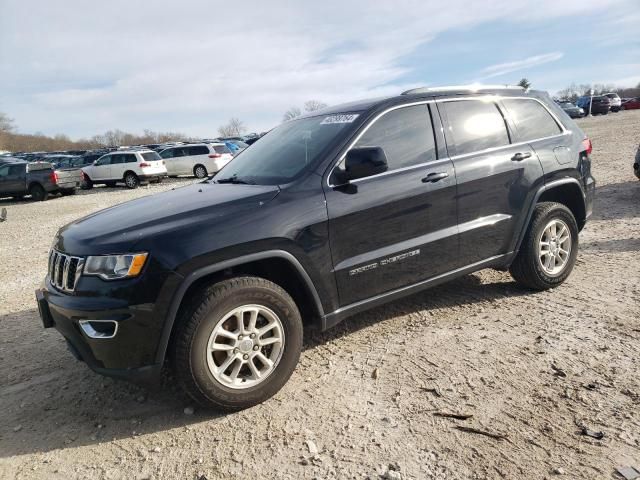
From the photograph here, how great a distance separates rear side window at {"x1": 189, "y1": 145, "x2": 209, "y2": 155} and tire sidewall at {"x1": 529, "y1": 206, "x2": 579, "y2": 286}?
19.4 metres

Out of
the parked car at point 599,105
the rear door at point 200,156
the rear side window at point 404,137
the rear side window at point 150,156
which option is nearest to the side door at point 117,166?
the rear side window at point 150,156

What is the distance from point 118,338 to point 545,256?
12.1 ft

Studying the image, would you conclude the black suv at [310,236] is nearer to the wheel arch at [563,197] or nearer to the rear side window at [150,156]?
the wheel arch at [563,197]

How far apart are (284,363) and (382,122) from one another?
1894mm

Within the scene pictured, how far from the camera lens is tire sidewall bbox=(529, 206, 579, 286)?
4.05 metres

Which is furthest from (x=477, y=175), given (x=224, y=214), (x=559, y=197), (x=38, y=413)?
(x=38, y=413)

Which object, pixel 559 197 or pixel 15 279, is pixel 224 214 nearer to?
pixel 559 197

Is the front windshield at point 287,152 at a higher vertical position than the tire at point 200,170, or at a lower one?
higher

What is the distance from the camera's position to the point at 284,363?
290 centimetres

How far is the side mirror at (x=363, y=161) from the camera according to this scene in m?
2.96

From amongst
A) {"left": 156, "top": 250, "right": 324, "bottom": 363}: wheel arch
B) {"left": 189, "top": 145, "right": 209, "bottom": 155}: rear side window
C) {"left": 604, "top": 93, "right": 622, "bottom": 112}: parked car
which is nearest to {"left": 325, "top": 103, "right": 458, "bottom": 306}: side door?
{"left": 156, "top": 250, "right": 324, "bottom": 363}: wheel arch

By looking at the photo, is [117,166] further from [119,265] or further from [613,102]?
[613,102]

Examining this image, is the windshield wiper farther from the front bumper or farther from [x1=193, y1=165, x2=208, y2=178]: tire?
[x1=193, y1=165, x2=208, y2=178]: tire

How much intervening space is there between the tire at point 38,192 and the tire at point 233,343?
17.7 m
